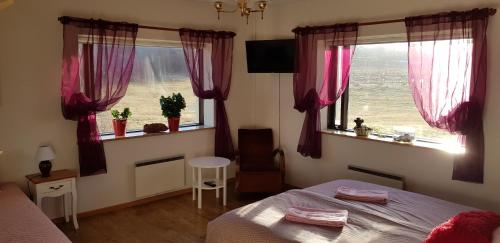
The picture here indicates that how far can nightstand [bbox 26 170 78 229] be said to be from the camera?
3535 millimetres

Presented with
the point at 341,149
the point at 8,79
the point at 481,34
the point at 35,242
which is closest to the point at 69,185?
the point at 8,79

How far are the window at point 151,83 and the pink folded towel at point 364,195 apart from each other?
8.19 feet

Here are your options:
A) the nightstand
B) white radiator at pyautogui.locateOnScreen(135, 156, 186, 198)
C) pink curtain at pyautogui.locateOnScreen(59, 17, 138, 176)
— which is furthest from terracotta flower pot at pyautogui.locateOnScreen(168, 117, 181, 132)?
the nightstand

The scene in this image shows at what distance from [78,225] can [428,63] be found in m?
3.73

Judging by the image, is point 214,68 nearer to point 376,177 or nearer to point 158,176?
point 158,176

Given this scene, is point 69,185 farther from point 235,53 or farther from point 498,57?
point 498,57

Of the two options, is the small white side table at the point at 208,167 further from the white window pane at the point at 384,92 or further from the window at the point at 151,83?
the white window pane at the point at 384,92

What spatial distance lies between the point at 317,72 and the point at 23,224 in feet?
11.1

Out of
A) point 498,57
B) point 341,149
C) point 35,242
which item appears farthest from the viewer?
point 341,149

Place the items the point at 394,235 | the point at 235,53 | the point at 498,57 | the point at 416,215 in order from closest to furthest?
the point at 394,235, the point at 416,215, the point at 498,57, the point at 235,53

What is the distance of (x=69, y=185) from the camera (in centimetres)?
372

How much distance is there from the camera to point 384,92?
4.46 m

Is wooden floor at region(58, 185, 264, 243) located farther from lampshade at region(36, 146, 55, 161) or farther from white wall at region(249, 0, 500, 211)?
white wall at region(249, 0, 500, 211)

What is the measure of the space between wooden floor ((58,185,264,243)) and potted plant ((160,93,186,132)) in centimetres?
90
